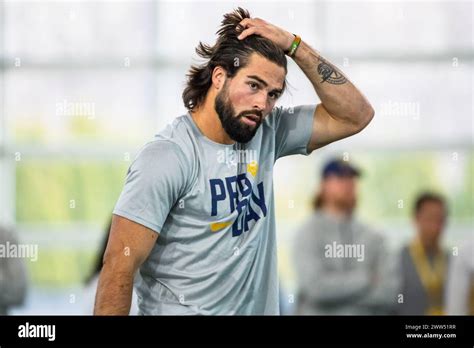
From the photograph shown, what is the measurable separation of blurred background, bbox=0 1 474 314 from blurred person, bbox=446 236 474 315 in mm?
54

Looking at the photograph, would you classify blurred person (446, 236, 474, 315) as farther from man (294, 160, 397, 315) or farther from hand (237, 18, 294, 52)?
hand (237, 18, 294, 52)

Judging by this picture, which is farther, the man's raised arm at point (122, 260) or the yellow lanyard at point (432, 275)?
the yellow lanyard at point (432, 275)

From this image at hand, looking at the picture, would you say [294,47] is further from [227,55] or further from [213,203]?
[213,203]

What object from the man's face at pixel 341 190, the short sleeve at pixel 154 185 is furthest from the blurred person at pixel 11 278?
the man's face at pixel 341 190

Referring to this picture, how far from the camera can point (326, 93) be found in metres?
2.13

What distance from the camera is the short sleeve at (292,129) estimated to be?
2.14 metres

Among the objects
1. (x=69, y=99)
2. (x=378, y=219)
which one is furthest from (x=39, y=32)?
(x=378, y=219)

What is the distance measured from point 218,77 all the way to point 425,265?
92cm

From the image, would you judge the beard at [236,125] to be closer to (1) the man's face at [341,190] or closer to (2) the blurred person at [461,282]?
(1) the man's face at [341,190]

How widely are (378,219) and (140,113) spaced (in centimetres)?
86

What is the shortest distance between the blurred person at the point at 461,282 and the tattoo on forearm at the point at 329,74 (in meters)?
0.73

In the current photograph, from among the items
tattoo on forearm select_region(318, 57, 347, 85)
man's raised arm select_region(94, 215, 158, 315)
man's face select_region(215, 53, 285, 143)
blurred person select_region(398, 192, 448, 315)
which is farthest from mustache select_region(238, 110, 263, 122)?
blurred person select_region(398, 192, 448, 315)

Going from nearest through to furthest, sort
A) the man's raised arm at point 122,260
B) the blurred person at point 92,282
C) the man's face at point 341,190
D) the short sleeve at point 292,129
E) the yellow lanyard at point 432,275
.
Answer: the man's raised arm at point 122,260 → the short sleeve at point 292,129 → the blurred person at point 92,282 → the yellow lanyard at point 432,275 → the man's face at point 341,190
